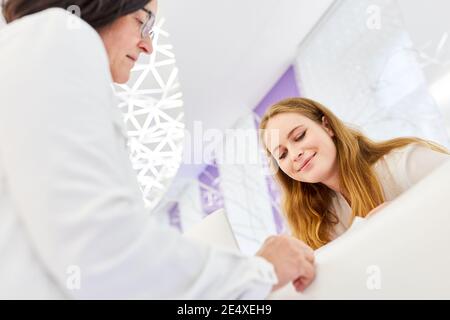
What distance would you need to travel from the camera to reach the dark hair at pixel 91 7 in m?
0.73

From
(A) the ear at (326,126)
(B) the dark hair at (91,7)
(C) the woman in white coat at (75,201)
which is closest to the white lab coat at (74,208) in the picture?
(C) the woman in white coat at (75,201)

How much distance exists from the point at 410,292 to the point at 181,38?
131 inches

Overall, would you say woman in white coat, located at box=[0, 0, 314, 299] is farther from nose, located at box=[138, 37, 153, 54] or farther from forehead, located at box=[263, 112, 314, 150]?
forehead, located at box=[263, 112, 314, 150]

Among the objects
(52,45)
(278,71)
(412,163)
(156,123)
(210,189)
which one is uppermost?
(278,71)

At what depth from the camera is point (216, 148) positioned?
6285 millimetres

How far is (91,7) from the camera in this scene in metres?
0.73

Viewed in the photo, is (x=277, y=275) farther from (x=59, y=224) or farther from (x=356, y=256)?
(x=59, y=224)

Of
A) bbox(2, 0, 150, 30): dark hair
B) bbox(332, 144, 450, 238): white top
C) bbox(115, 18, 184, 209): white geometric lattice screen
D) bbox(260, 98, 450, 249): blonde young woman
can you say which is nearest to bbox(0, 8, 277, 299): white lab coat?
bbox(2, 0, 150, 30): dark hair

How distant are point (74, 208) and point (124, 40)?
0.38m

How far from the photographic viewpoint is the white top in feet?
4.40

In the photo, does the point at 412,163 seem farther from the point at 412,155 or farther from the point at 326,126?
the point at 326,126

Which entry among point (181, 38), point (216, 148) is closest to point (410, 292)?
point (181, 38)

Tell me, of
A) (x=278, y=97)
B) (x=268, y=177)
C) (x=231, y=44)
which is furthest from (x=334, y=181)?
(x=268, y=177)

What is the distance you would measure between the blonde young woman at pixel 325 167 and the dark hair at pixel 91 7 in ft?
3.25
